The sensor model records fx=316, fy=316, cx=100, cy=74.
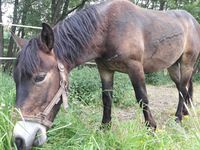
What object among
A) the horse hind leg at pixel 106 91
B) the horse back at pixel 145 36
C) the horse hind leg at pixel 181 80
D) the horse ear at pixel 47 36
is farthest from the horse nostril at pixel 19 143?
the horse hind leg at pixel 181 80

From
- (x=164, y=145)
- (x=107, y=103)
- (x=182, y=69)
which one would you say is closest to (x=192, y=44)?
(x=182, y=69)

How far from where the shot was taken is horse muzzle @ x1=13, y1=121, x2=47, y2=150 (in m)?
2.38

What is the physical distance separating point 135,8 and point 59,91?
1.65 meters

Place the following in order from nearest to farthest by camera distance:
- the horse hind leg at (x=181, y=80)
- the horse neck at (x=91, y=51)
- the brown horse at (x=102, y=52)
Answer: the brown horse at (x=102, y=52), the horse neck at (x=91, y=51), the horse hind leg at (x=181, y=80)

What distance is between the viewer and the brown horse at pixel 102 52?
257 cm

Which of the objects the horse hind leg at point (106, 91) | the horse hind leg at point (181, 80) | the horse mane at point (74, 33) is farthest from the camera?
the horse hind leg at point (181, 80)

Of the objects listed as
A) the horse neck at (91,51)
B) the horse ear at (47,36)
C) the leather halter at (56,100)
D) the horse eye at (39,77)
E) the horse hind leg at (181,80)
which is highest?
the horse ear at (47,36)

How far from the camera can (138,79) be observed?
3557 millimetres

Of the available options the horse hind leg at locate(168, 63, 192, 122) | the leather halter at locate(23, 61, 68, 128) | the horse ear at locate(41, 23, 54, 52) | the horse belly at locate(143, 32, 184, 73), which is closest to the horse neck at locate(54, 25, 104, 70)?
the leather halter at locate(23, 61, 68, 128)

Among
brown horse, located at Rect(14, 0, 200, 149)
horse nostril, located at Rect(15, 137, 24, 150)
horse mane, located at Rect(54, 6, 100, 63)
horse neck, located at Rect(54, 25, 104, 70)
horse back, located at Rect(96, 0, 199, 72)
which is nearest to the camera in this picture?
horse nostril, located at Rect(15, 137, 24, 150)

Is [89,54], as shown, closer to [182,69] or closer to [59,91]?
[59,91]

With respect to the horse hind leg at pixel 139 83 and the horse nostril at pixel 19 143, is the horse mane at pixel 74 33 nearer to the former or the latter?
the horse hind leg at pixel 139 83

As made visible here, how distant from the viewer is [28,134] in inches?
95.7

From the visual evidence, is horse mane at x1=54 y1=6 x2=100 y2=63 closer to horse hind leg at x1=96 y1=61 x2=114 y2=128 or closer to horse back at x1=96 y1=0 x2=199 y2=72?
horse back at x1=96 y1=0 x2=199 y2=72
